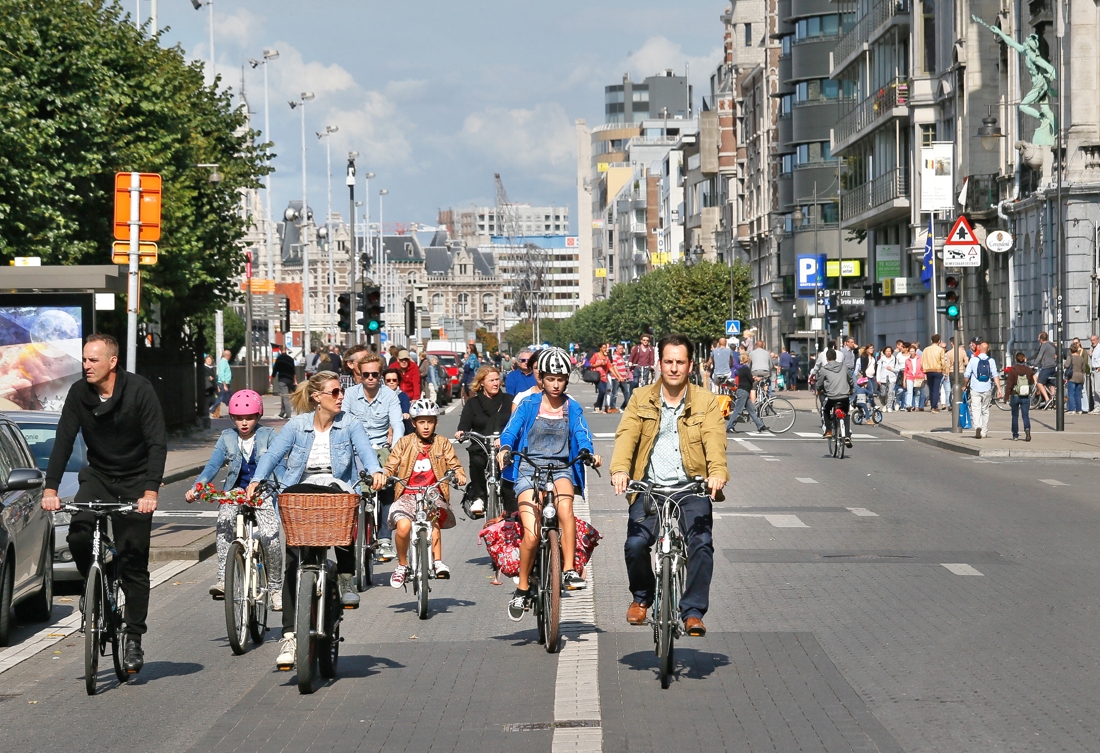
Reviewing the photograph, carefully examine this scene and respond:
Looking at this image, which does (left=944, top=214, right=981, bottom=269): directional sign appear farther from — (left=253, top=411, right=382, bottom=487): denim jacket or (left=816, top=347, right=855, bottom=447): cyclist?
(left=253, top=411, right=382, bottom=487): denim jacket

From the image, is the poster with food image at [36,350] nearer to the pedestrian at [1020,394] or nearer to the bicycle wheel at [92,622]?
the bicycle wheel at [92,622]

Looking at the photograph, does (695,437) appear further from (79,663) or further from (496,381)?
(496,381)

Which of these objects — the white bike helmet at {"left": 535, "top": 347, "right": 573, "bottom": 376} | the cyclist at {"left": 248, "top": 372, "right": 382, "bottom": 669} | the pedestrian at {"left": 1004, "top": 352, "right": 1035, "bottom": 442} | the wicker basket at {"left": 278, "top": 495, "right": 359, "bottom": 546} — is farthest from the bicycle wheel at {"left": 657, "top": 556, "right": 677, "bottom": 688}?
the pedestrian at {"left": 1004, "top": 352, "right": 1035, "bottom": 442}

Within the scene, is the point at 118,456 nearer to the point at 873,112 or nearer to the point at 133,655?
the point at 133,655

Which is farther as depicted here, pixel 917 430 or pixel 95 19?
pixel 917 430

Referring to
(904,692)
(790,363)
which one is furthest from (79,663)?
(790,363)

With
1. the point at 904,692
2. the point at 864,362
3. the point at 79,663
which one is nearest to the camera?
the point at 904,692

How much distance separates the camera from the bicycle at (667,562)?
732 centimetres

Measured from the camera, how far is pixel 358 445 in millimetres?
8734

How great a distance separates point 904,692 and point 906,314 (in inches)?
2025

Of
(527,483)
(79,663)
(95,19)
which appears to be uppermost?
(95,19)

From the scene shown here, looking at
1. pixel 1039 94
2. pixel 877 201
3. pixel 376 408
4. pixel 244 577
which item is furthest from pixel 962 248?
pixel 877 201

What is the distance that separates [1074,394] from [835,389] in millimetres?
14925

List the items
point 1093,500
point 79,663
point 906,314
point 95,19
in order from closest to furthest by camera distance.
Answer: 1. point 79,663
2. point 1093,500
3. point 95,19
4. point 906,314
